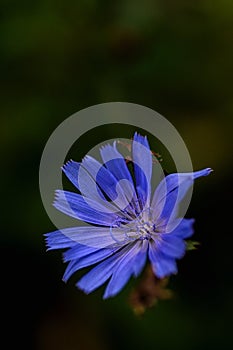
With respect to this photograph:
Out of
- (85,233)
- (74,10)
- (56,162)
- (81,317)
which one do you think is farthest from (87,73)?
(85,233)

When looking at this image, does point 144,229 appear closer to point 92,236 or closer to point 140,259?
point 92,236

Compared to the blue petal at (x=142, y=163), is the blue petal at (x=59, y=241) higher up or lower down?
lower down

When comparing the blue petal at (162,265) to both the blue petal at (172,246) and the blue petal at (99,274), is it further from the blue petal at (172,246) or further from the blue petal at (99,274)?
the blue petal at (99,274)

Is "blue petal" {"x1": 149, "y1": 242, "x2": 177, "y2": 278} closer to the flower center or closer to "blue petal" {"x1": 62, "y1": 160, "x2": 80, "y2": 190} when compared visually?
the flower center

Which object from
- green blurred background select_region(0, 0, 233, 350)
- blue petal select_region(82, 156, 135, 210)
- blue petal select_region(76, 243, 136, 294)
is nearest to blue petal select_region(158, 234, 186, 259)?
blue petal select_region(76, 243, 136, 294)

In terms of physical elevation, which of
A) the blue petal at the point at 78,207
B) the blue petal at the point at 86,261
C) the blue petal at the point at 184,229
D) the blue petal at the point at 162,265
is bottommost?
the blue petal at the point at 162,265

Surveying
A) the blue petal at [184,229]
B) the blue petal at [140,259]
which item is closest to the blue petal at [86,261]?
the blue petal at [140,259]
